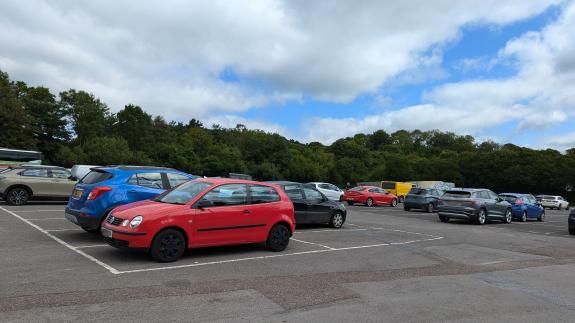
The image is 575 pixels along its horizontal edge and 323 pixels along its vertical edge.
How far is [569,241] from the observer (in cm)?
1533

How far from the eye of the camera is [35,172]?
1848 cm

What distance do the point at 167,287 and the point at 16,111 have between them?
65.2 m

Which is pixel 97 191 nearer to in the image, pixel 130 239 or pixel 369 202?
pixel 130 239

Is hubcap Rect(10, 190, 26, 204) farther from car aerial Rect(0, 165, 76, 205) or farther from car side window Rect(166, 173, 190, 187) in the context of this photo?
car side window Rect(166, 173, 190, 187)

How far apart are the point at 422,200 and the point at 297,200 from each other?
627 inches

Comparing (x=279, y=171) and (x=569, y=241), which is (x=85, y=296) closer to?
(x=569, y=241)

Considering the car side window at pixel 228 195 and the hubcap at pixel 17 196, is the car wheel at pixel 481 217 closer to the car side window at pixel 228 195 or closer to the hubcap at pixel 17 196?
the car side window at pixel 228 195

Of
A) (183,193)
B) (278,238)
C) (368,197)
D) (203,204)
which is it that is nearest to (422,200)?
(368,197)

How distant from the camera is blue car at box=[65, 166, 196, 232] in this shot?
9.48m

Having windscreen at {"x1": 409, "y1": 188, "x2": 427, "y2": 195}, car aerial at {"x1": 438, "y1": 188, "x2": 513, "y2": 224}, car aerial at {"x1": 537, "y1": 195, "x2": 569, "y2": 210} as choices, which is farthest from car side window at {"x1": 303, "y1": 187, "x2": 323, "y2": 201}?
car aerial at {"x1": 537, "y1": 195, "x2": 569, "y2": 210}

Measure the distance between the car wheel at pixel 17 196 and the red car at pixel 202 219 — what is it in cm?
1200

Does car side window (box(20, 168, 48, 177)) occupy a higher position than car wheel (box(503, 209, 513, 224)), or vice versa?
car side window (box(20, 168, 48, 177))

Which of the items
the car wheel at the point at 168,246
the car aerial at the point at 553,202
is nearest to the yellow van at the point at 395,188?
the car aerial at the point at 553,202

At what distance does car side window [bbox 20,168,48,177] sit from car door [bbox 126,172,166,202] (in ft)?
34.0
